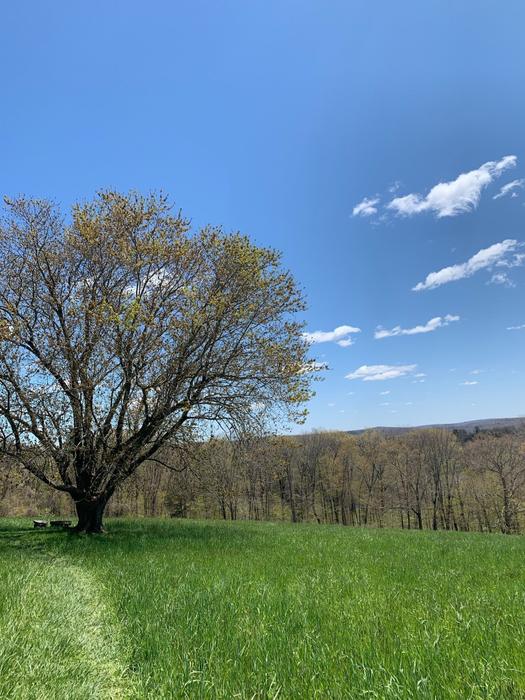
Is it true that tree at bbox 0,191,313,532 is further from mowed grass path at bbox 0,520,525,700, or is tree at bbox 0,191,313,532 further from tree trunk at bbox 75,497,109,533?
mowed grass path at bbox 0,520,525,700

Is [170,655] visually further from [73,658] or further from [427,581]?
[427,581]

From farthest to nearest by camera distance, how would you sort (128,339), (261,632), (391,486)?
1. (391,486)
2. (128,339)
3. (261,632)

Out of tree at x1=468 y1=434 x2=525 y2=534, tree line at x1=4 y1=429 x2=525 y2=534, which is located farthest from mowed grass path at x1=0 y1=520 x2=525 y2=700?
tree at x1=468 y1=434 x2=525 y2=534

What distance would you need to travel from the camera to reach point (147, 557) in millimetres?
9797

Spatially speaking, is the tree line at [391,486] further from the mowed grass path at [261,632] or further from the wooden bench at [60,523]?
the mowed grass path at [261,632]

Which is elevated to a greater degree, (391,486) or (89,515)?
(89,515)

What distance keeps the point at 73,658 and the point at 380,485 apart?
62.1 metres

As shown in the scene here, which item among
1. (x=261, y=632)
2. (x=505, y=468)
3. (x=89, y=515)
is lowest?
(x=505, y=468)

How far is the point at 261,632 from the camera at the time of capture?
426cm

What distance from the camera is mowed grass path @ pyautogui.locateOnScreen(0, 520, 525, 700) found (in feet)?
10.4

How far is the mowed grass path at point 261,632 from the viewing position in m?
3.18

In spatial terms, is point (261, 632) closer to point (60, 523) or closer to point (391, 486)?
point (60, 523)

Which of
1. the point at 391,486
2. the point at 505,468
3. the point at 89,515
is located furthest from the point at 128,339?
the point at 391,486

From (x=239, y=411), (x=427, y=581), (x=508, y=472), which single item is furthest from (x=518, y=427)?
(x=427, y=581)
